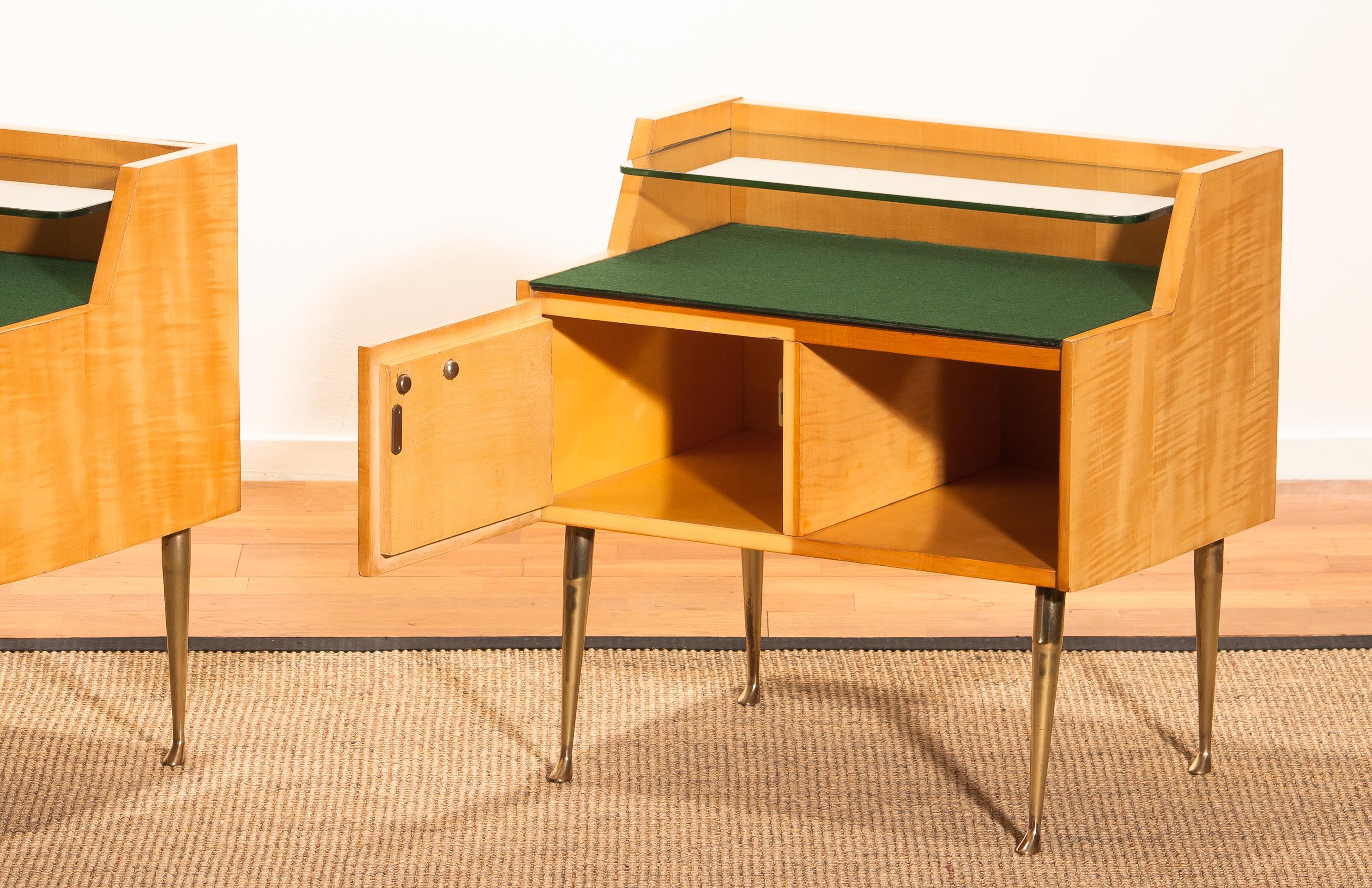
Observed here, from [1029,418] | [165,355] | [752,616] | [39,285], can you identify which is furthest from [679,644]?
[39,285]

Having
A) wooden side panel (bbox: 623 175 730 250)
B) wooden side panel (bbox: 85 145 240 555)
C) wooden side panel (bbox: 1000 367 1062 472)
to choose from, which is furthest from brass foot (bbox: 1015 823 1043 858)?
wooden side panel (bbox: 85 145 240 555)

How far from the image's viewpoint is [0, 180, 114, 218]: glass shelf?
72.4 inches

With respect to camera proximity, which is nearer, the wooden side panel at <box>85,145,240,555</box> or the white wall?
the wooden side panel at <box>85,145,240,555</box>

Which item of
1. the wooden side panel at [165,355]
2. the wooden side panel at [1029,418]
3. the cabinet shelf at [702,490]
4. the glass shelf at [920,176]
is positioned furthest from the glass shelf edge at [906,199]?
the wooden side panel at [165,355]

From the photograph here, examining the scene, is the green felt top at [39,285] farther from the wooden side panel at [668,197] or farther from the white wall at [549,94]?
the white wall at [549,94]

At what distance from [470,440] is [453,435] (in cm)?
3

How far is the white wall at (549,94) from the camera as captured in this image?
320 cm

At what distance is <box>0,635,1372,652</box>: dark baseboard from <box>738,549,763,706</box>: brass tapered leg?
152mm

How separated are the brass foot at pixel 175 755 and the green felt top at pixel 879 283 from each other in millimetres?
733

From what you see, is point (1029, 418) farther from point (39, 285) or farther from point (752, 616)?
point (39, 285)

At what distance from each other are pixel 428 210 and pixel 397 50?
28 centimetres

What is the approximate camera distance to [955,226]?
7.05 ft

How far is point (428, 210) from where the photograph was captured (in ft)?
10.8

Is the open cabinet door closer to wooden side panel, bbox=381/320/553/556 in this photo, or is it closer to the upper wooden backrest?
wooden side panel, bbox=381/320/553/556
